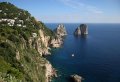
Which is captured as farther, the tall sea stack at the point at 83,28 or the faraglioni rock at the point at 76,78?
the tall sea stack at the point at 83,28

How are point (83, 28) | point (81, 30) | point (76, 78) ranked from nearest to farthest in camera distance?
1. point (76, 78)
2. point (83, 28)
3. point (81, 30)

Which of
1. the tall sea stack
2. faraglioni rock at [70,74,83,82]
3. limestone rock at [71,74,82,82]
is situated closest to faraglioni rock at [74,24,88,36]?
the tall sea stack

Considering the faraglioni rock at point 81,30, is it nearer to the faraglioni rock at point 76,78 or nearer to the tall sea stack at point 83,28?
the tall sea stack at point 83,28

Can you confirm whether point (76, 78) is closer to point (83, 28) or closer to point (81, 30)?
point (83, 28)

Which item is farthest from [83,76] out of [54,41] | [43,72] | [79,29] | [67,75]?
[79,29]

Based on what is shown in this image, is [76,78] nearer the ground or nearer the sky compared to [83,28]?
nearer the ground

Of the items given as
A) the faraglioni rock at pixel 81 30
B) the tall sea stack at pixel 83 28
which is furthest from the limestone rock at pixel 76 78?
the tall sea stack at pixel 83 28

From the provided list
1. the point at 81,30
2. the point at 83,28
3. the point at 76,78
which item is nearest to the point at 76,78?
the point at 76,78

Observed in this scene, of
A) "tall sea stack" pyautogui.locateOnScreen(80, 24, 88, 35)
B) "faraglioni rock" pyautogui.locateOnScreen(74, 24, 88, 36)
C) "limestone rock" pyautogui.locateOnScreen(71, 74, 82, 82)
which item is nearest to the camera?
"limestone rock" pyautogui.locateOnScreen(71, 74, 82, 82)

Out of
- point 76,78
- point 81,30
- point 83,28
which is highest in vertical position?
point 83,28

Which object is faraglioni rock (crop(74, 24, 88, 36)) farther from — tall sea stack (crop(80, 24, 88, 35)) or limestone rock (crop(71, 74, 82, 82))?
limestone rock (crop(71, 74, 82, 82))

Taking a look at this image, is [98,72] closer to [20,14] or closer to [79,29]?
[20,14]

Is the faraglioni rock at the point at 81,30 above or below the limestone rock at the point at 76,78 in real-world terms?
above
